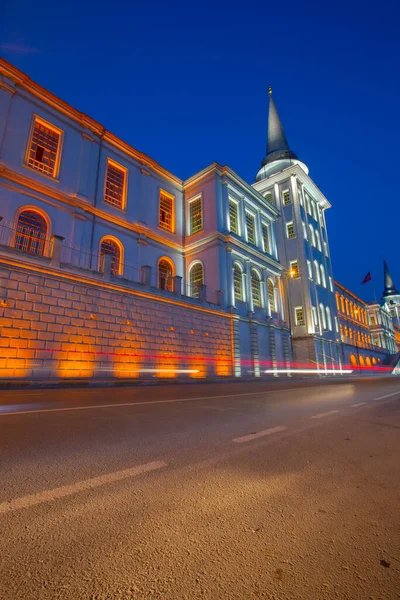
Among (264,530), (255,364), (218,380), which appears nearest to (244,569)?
(264,530)

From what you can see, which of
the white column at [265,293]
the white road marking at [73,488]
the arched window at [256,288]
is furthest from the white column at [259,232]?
the white road marking at [73,488]

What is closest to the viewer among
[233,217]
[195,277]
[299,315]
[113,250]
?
[113,250]

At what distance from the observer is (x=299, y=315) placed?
32719 mm

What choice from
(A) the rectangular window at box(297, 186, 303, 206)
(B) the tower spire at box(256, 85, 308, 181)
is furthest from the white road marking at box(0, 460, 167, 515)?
(B) the tower spire at box(256, 85, 308, 181)

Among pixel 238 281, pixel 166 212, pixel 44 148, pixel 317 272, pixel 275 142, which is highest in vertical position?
pixel 275 142

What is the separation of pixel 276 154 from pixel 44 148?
114 feet

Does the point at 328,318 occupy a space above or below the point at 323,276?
below

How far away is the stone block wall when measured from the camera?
11.9 meters

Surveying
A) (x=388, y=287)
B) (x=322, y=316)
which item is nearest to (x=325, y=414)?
(x=322, y=316)

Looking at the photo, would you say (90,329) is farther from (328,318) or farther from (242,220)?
(328,318)

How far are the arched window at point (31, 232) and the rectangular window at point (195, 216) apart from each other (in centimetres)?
1296

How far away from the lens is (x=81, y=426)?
13.3 feet

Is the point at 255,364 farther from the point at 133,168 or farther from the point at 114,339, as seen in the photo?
the point at 133,168

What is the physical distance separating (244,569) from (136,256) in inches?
846
